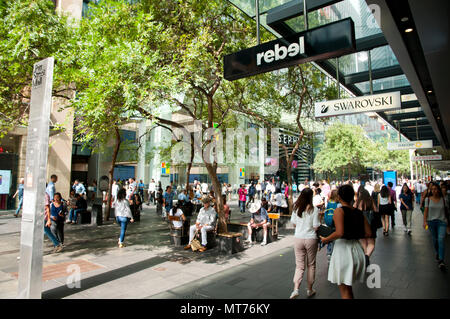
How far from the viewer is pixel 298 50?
12.9ft

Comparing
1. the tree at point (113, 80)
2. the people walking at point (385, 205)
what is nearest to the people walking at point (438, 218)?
the people walking at point (385, 205)

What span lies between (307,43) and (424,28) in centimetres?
278

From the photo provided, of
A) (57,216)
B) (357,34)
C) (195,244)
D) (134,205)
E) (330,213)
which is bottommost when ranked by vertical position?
(195,244)

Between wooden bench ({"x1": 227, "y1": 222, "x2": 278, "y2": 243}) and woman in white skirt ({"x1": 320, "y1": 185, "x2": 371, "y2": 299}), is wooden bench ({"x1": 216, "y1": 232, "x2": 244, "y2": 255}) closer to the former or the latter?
wooden bench ({"x1": 227, "y1": 222, "x2": 278, "y2": 243})

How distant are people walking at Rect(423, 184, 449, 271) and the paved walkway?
383mm

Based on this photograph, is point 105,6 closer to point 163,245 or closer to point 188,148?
point 163,245

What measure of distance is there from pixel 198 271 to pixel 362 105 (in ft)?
20.2

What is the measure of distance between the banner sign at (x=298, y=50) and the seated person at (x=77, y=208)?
35.2ft

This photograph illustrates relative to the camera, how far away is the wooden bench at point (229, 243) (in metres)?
7.28

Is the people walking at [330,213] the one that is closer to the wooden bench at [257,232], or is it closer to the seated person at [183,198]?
the wooden bench at [257,232]

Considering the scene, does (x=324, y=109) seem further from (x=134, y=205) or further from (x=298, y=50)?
(x=134, y=205)

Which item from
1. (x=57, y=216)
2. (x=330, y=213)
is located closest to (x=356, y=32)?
(x=330, y=213)
